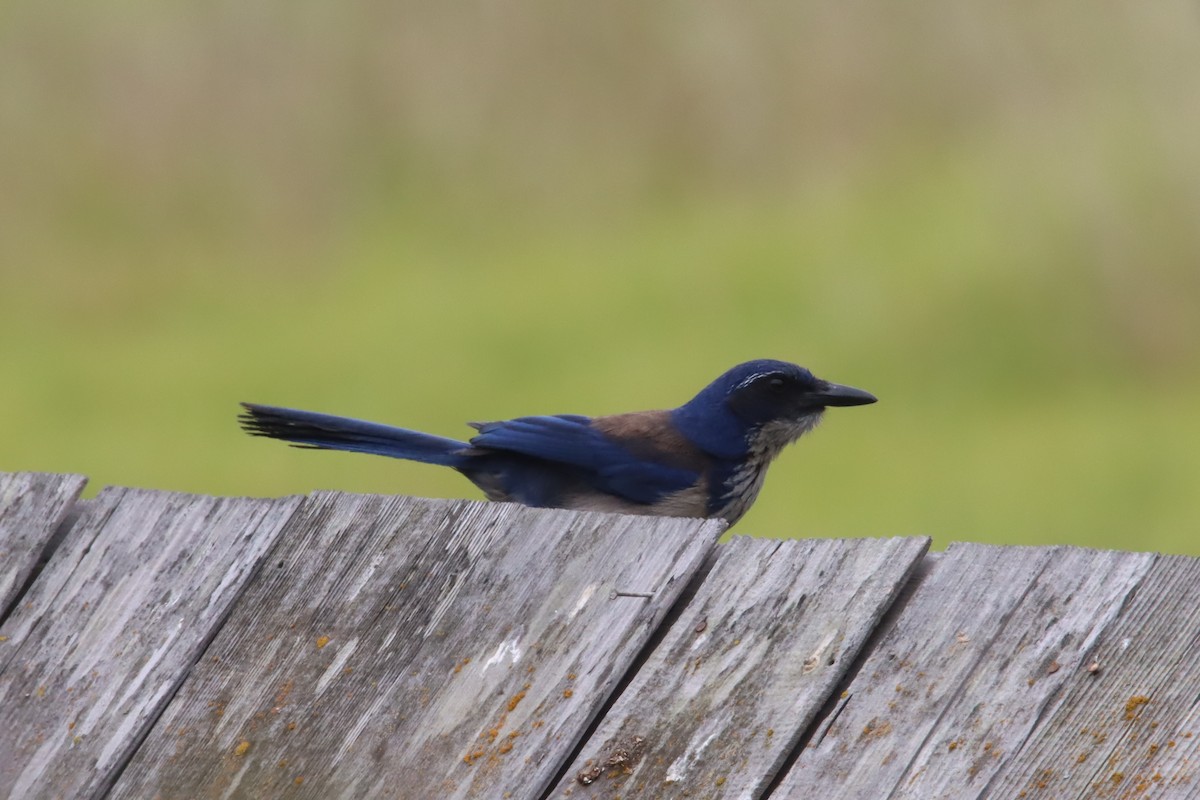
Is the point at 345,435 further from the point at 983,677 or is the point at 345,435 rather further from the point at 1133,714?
the point at 1133,714

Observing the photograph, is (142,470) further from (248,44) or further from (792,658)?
(792,658)

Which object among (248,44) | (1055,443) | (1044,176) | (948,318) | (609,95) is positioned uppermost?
(248,44)

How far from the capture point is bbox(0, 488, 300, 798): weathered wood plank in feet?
7.67

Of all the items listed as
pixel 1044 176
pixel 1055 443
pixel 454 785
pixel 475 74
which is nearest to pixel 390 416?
pixel 475 74

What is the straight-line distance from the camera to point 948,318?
10.5m

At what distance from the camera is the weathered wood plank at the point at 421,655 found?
205 centimetres

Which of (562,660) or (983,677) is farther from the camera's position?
(562,660)

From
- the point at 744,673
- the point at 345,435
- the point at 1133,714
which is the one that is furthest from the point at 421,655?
the point at 345,435

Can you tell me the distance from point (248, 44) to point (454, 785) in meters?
10.8

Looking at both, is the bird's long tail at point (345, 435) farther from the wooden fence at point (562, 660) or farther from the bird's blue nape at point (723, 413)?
the wooden fence at point (562, 660)

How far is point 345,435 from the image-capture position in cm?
380

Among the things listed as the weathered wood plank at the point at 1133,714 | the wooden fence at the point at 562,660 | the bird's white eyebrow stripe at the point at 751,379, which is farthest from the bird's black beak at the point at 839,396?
the weathered wood plank at the point at 1133,714

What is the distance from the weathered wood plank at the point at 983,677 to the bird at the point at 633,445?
2020mm

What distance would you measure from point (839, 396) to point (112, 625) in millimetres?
2402
